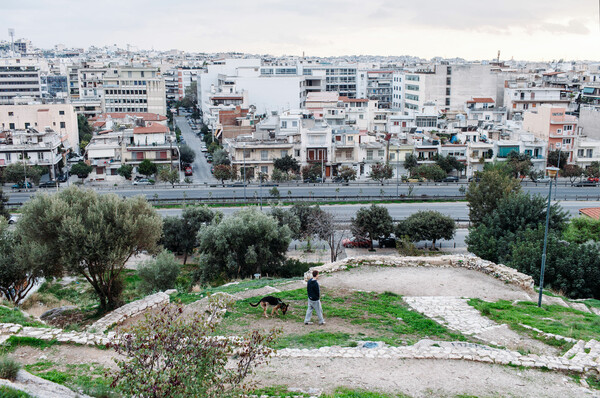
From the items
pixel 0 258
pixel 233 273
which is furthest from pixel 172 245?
pixel 0 258

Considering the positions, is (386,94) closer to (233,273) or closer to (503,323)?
(233,273)

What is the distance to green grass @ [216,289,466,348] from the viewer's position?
11438 mm

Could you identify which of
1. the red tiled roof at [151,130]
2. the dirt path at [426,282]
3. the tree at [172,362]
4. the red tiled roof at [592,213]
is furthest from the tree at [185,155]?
the tree at [172,362]

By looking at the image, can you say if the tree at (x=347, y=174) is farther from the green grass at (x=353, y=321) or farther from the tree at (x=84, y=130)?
the green grass at (x=353, y=321)

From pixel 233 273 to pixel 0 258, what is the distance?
8714 millimetres

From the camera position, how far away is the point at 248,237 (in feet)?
74.9

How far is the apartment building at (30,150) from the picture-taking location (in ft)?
167

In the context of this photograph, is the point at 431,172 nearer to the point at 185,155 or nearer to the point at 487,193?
the point at 487,193

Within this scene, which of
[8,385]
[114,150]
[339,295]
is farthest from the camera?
[114,150]

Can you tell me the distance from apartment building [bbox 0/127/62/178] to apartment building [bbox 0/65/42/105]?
46.7 metres

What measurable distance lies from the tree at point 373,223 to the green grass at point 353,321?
1816 centimetres

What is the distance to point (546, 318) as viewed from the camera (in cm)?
1346

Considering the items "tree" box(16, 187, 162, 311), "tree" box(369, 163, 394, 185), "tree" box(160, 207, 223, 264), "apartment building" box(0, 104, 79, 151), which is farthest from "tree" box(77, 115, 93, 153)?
"tree" box(16, 187, 162, 311)

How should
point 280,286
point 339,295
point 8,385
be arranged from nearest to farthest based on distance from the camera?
point 8,385 < point 339,295 < point 280,286
